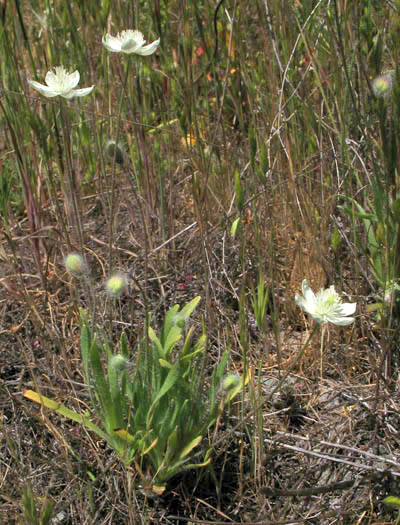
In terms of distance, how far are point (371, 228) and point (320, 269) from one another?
261mm

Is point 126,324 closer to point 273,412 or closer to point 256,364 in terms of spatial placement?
point 256,364

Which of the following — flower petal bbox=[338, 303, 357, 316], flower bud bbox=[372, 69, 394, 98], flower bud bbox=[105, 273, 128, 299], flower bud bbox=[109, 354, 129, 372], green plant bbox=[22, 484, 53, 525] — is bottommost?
green plant bbox=[22, 484, 53, 525]

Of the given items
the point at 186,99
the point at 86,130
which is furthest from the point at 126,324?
the point at 86,130

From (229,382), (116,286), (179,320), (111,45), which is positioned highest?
(111,45)

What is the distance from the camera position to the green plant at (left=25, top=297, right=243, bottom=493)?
1384 millimetres

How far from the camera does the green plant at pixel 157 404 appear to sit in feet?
4.54

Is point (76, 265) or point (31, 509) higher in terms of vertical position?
point (76, 265)

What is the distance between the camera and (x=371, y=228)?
1702mm

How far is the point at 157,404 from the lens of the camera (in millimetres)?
1419

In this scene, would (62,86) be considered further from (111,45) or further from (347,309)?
(347,309)

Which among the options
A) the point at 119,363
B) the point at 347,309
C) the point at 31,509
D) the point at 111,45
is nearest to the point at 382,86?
the point at 347,309

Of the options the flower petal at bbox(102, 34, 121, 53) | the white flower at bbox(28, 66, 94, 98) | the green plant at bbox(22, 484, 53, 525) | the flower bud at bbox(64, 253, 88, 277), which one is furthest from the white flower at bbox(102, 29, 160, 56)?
the green plant at bbox(22, 484, 53, 525)

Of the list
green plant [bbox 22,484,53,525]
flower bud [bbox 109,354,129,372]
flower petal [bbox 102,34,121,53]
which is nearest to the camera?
green plant [bbox 22,484,53,525]

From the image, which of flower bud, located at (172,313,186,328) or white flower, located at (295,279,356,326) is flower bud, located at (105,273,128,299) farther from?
white flower, located at (295,279,356,326)
